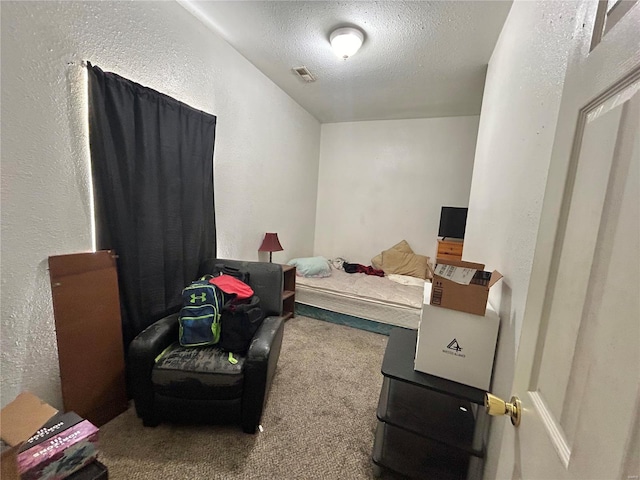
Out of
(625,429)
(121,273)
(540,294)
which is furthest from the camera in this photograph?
(121,273)

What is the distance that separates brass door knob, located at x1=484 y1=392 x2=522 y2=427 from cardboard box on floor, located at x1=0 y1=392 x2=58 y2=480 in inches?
55.0

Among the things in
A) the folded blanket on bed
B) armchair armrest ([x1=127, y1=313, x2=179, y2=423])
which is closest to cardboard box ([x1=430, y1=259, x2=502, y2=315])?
armchair armrest ([x1=127, y1=313, x2=179, y2=423])

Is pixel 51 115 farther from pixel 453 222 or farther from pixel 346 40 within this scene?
pixel 453 222

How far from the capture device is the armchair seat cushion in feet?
4.73

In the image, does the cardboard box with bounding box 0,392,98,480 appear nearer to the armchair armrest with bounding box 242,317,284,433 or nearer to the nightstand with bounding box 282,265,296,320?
the armchair armrest with bounding box 242,317,284,433

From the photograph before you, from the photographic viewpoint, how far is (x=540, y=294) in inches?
23.7

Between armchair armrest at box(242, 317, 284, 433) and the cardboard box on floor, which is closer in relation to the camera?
the cardboard box on floor

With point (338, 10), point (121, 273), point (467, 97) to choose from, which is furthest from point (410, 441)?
point (467, 97)

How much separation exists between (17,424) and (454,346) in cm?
168

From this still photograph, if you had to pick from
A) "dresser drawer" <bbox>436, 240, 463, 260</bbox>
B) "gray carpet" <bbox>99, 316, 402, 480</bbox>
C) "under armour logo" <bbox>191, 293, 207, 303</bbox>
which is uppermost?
"dresser drawer" <bbox>436, 240, 463, 260</bbox>

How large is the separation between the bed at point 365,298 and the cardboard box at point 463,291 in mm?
1559

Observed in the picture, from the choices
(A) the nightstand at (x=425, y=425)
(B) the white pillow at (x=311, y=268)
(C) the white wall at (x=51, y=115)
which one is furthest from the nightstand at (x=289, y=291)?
(C) the white wall at (x=51, y=115)

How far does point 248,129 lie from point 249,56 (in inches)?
25.3

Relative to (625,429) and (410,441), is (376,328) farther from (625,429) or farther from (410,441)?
(625,429)
